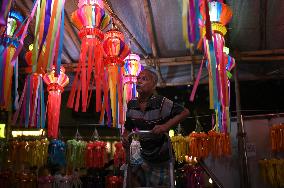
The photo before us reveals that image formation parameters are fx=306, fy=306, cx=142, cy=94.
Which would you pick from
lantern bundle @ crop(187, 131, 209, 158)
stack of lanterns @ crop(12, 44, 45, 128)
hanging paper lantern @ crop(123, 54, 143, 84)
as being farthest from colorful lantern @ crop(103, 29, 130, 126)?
lantern bundle @ crop(187, 131, 209, 158)

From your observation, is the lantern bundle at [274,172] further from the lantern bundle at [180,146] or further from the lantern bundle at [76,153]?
the lantern bundle at [76,153]

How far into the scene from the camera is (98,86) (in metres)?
4.36

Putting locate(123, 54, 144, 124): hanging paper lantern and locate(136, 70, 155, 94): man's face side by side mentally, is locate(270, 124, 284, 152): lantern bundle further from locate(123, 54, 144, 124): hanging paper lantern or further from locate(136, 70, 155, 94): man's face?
locate(136, 70, 155, 94): man's face


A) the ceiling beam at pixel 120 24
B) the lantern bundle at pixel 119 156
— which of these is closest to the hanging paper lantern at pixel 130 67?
the ceiling beam at pixel 120 24

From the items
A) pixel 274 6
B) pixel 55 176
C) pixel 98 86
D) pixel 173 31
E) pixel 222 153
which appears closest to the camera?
pixel 98 86

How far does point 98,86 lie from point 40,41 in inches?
51.4

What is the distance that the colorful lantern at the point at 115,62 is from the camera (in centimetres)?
521

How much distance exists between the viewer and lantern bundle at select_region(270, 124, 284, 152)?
250 inches

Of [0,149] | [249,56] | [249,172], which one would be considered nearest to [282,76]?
[249,56]

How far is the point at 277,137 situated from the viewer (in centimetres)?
644

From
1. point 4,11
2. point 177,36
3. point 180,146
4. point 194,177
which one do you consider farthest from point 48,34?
point 194,177

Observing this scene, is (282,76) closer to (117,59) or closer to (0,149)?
(117,59)

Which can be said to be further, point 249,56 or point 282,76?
point 282,76

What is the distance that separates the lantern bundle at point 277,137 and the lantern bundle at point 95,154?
3867mm
